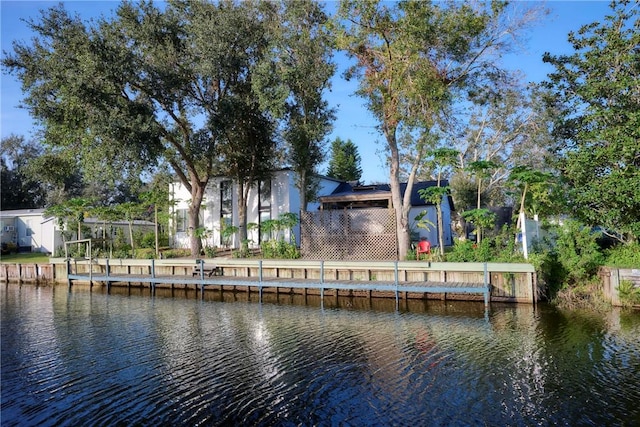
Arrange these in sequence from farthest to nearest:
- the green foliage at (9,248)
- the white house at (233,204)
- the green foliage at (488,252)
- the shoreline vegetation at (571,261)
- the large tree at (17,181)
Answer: the large tree at (17,181) → the green foliage at (9,248) → the white house at (233,204) → the green foliage at (488,252) → the shoreline vegetation at (571,261)

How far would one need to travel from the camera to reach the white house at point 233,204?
29658 mm

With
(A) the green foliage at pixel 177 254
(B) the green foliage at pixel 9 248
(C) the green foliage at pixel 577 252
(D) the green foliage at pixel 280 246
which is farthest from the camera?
(B) the green foliage at pixel 9 248

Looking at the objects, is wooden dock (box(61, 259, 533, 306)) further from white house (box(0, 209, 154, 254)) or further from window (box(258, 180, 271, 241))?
white house (box(0, 209, 154, 254))

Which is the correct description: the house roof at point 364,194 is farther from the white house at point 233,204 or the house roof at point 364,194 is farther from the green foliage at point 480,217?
the green foliage at point 480,217

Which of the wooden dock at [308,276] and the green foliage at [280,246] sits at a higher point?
the green foliage at [280,246]

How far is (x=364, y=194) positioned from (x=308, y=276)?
7244 millimetres

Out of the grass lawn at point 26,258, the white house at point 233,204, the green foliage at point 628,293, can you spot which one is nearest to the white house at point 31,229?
the grass lawn at point 26,258

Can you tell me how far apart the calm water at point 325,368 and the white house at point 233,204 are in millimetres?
14123

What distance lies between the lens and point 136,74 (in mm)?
23781

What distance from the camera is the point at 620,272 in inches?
576

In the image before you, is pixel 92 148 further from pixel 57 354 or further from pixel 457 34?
pixel 457 34

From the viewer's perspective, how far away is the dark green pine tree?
56.7m

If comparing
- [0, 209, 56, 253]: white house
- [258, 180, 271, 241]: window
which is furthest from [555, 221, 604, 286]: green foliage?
[0, 209, 56, 253]: white house

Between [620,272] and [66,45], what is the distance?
2570 cm
